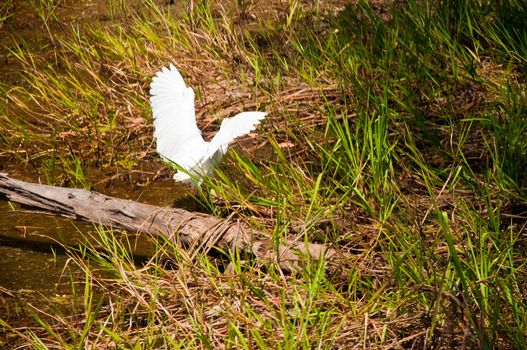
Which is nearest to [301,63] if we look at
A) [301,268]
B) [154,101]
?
[154,101]

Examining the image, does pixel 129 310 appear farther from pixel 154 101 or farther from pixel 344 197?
pixel 154 101

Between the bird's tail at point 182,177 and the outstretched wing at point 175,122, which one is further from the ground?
the outstretched wing at point 175,122

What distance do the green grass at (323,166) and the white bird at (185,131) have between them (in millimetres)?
135

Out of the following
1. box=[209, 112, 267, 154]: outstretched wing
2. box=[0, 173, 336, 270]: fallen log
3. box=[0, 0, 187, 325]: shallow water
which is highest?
box=[209, 112, 267, 154]: outstretched wing

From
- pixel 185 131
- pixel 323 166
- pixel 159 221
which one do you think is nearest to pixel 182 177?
pixel 159 221

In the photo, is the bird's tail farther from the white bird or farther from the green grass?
Result: the green grass

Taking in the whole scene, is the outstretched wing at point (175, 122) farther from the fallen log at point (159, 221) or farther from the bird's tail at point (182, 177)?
the fallen log at point (159, 221)

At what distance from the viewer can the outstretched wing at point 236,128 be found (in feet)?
10.7

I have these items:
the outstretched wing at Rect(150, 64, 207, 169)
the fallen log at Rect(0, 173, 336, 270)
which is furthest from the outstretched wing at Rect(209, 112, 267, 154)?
the fallen log at Rect(0, 173, 336, 270)

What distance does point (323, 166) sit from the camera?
3408mm

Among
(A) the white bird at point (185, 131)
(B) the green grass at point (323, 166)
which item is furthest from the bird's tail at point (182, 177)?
(B) the green grass at point (323, 166)

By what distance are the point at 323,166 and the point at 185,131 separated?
0.65m

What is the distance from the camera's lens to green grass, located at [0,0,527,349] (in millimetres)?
2473

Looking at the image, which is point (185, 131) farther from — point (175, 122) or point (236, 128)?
point (236, 128)
